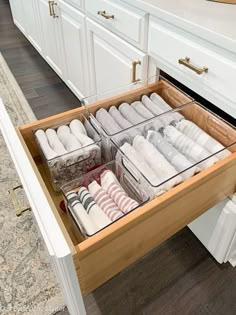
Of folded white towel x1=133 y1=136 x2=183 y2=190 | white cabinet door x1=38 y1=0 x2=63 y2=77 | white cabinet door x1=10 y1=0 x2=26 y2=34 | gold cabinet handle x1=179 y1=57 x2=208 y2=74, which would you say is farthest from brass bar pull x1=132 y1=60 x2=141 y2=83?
white cabinet door x1=10 y1=0 x2=26 y2=34

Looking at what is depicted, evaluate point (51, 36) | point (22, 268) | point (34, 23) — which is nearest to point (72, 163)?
point (22, 268)

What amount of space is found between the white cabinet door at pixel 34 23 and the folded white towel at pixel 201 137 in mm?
1571

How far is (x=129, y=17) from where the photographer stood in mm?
931

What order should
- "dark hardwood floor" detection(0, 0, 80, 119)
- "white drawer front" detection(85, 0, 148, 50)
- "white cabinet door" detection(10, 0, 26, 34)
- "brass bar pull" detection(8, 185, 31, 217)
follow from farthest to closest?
"white cabinet door" detection(10, 0, 26, 34) < "dark hardwood floor" detection(0, 0, 80, 119) < "brass bar pull" detection(8, 185, 31, 217) < "white drawer front" detection(85, 0, 148, 50)

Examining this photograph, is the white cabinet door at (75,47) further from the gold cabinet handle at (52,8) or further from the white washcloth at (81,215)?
the white washcloth at (81,215)

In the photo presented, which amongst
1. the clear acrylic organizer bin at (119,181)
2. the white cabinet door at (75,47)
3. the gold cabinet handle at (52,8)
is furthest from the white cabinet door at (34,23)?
the clear acrylic organizer bin at (119,181)

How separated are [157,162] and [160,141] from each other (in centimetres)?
8

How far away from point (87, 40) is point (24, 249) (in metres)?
0.95

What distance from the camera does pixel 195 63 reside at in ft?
2.42

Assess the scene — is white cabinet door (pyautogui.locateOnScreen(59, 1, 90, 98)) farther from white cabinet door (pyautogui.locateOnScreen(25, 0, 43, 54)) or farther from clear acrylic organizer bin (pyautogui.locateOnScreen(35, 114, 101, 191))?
clear acrylic organizer bin (pyautogui.locateOnScreen(35, 114, 101, 191))

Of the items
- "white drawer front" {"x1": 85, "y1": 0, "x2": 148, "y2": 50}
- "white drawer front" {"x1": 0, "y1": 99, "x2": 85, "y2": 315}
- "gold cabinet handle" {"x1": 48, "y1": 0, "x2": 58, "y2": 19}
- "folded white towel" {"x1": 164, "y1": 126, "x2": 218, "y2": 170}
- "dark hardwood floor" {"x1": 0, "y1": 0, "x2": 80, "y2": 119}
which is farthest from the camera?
"dark hardwood floor" {"x1": 0, "y1": 0, "x2": 80, "y2": 119}

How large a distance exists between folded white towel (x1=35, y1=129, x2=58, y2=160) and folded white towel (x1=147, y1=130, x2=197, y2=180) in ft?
A: 0.81

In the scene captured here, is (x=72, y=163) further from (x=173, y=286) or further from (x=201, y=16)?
(x=173, y=286)

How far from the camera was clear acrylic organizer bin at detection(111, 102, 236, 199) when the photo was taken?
0.60 metres
